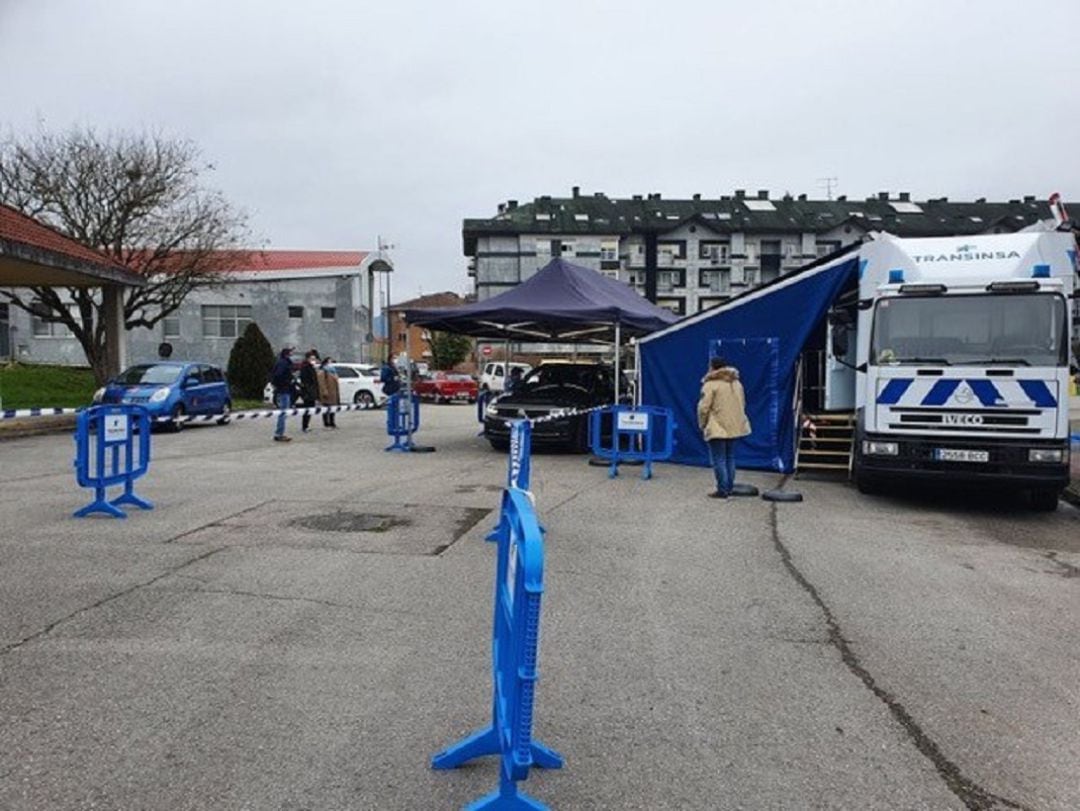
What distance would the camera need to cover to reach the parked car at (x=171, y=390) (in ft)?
62.7

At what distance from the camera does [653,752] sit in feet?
11.9

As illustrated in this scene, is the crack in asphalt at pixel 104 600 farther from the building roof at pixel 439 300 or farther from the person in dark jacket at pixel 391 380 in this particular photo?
the building roof at pixel 439 300

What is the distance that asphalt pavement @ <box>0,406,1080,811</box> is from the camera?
338 cm

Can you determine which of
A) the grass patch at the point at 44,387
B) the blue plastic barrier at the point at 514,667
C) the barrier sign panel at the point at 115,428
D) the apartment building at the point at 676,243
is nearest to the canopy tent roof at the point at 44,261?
the grass patch at the point at 44,387

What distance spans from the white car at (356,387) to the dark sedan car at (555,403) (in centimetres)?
1577

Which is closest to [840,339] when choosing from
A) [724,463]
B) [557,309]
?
[724,463]

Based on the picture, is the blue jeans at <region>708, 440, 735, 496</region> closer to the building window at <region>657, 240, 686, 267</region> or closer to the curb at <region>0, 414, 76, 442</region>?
the curb at <region>0, 414, 76, 442</region>

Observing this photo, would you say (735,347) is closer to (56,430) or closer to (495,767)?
(495,767)

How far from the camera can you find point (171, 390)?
19.6 metres

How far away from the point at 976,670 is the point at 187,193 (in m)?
28.0

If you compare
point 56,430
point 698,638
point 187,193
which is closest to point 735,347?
point 698,638

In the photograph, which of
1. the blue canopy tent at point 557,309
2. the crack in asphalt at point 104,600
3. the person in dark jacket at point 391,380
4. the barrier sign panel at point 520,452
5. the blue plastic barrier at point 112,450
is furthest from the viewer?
the person in dark jacket at point 391,380

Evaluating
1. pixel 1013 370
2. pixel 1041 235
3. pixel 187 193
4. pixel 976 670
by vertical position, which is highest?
pixel 187 193

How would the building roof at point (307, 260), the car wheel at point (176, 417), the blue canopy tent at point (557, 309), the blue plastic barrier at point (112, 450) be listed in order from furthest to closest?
1. the building roof at point (307, 260)
2. the car wheel at point (176, 417)
3. the blue canopy tent at point (557, 309)
4. the blue plastic barrier at point (112, 450)
